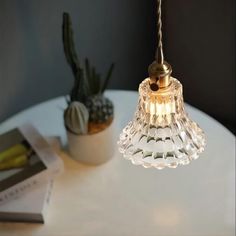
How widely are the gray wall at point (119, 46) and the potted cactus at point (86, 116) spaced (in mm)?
196

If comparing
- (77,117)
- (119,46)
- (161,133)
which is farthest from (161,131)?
(119,46)

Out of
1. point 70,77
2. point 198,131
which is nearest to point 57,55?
point 70,77

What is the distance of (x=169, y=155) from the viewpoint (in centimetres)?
75

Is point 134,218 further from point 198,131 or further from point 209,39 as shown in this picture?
point 209,39

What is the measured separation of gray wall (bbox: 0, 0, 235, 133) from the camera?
118 cm

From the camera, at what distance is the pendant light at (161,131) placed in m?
0.72

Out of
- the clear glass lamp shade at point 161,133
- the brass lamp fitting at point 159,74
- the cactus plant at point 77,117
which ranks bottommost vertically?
the cactus plant at point 77,117

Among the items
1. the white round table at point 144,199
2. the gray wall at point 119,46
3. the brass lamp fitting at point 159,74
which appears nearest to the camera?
the brass lamp fitting at point 159,74

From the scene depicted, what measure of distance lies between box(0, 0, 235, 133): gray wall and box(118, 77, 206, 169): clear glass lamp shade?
49 centimetres

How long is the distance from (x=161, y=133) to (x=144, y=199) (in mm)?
287

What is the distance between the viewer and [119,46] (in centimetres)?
146

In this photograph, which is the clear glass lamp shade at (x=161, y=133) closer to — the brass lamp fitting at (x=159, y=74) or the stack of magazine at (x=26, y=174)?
the brass lamp fitting at (x=159, y=74)

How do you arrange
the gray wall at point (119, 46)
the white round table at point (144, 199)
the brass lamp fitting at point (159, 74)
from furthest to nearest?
the gray wall at point (119, 46) → the white round table at point (144, 199) → the brass lamp fitting at point (159, 74)

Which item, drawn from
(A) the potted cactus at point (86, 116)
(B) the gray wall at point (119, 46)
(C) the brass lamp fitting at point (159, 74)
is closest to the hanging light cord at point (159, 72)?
(C) the brass lamp fitting at point (159, 74)
